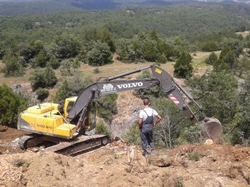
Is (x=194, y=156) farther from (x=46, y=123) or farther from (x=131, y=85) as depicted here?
(x=46, y=123)

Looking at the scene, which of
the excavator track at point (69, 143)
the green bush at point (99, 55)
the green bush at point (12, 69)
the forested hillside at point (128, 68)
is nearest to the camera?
the excavator track at point (69, 143)

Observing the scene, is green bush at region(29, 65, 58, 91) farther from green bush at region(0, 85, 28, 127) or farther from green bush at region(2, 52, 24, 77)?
green bush at region(0, 85, 28, 127)

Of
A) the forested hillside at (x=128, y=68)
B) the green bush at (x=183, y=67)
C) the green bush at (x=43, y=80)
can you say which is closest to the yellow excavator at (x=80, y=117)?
the forested hillside at (x=128, y=68)

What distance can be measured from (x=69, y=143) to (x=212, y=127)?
5.14 meters

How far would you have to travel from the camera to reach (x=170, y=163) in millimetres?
9297

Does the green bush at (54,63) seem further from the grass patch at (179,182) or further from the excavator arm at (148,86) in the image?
the grass patch at (179,182)

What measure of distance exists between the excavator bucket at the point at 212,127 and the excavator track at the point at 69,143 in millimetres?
3997

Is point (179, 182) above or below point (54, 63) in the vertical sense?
above

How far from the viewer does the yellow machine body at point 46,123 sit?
11.5m

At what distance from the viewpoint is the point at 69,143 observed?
1169cm

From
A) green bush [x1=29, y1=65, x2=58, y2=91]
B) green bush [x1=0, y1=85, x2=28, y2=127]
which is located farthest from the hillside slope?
green bush [x1=29, y1=65, x2=58, y2=91]

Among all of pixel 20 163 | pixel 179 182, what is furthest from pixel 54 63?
pixel 179 182

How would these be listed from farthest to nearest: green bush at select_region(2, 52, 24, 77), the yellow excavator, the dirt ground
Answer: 1. green bush at select_region(2, 52, 24, 77)
2. the yellow excavator
3. the dirt ground

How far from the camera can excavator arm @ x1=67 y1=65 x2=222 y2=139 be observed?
11102mm
